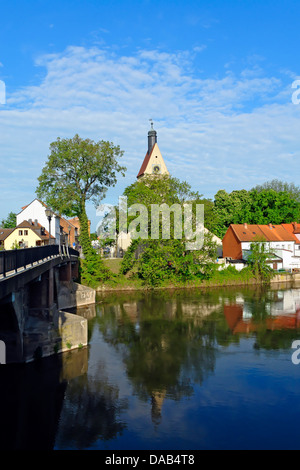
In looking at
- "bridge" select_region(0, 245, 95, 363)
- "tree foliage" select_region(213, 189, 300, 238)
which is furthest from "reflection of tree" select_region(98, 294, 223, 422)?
"tree foliage" select_region(213, 189, 300, 238)

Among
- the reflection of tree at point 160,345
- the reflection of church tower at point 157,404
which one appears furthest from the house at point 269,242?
the reflection of church tower at point 157,404

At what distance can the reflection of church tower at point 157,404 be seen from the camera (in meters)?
16.7

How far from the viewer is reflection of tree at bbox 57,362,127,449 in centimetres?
1530

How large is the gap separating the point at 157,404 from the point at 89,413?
3.22m

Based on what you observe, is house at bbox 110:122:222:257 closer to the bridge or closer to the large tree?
the large tree

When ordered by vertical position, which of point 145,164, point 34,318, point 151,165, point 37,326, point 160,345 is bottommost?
point 160,345

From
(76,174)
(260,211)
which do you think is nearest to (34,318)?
(76,174)

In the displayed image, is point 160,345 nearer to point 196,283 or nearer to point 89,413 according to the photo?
point 89,413

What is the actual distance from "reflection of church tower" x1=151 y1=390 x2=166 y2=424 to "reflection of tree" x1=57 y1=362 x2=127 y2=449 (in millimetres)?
1397

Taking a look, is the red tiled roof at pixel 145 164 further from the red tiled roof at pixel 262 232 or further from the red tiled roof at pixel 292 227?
the red tiled roof at pixel 292 227

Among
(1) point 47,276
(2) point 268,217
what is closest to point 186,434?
(1) point 47,276

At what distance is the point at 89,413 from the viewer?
17.3 metres
